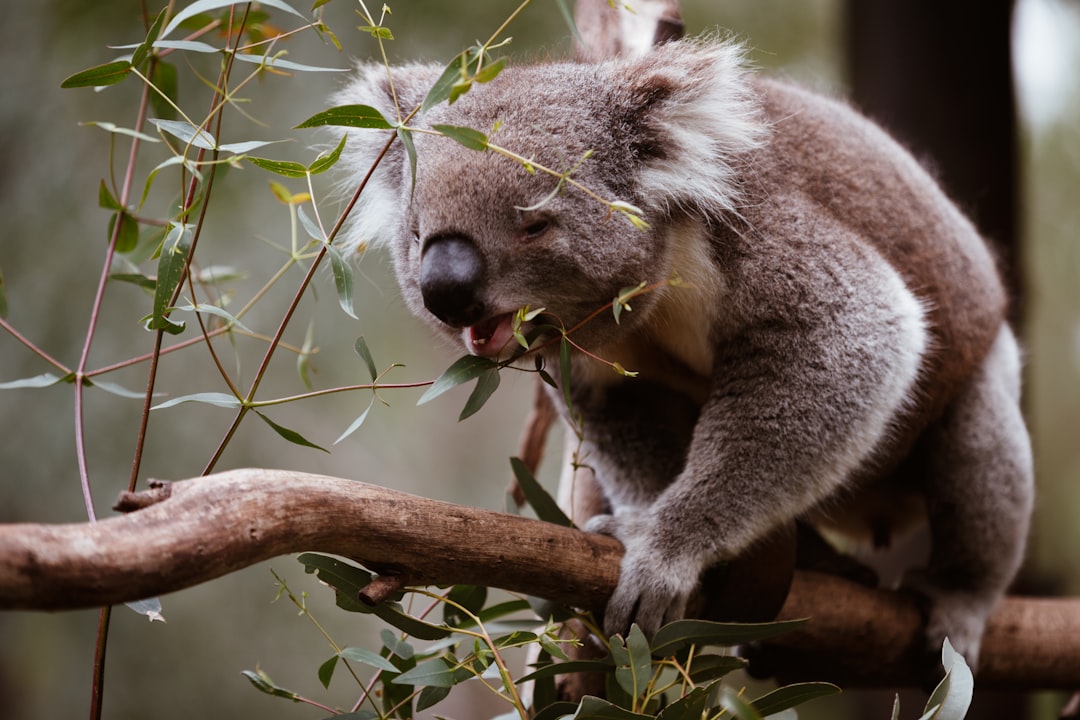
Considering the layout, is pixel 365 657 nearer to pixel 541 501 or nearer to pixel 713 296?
pixel 541 501

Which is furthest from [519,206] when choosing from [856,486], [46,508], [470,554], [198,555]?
[46,508]

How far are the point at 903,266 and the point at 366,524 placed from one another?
5.91ft

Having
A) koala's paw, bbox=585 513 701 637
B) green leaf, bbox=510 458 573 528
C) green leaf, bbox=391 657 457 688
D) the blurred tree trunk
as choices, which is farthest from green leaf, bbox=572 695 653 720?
the blurred tree trunk

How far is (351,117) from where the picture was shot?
1654 mm

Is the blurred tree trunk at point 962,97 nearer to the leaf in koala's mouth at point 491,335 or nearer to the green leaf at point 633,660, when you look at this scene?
the leaf in koala's mouth at point 491,335

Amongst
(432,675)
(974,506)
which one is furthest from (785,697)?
(974,506)

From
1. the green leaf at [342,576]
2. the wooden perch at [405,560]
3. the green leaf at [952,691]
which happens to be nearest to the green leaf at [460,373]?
the wooden perch at [405,560]

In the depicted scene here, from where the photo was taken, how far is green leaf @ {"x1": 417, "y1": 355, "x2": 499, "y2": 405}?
1.78m

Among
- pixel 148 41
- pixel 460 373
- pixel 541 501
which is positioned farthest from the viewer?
pixel 541 501

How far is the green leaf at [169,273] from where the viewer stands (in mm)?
1623

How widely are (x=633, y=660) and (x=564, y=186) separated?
0.95 metres

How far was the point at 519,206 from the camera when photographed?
6.42ft

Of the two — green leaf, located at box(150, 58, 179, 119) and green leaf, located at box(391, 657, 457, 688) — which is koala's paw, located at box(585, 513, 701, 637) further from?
green leaf, located at box(150, 58, 179, 119)

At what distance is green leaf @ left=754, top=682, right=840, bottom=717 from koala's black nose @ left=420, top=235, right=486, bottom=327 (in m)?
0.90
